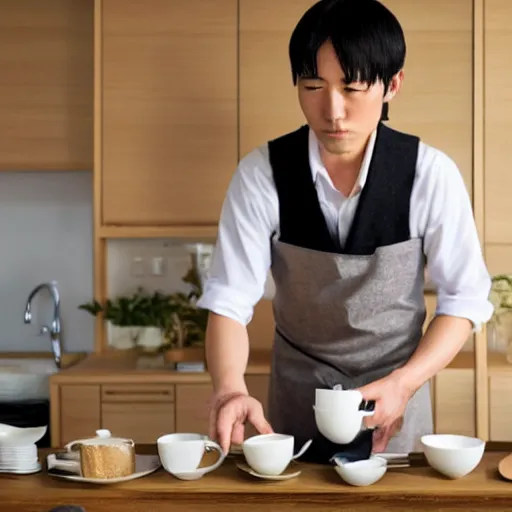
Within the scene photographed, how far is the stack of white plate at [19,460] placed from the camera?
1.67 metres

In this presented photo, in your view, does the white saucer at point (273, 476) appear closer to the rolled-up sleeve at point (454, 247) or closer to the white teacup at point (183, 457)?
the white teacup at point (183, 457)

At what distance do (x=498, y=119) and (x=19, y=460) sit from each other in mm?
2577

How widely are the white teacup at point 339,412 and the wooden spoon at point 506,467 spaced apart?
0.83 ft

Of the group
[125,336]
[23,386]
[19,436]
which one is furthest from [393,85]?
[23,386]

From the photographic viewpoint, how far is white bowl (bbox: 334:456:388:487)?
1529 millimetres

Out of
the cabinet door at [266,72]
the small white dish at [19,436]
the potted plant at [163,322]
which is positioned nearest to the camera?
the small white dish at [19,436]

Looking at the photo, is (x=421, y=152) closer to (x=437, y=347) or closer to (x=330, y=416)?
(x=437, y=347)

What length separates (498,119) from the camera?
3.70 metres

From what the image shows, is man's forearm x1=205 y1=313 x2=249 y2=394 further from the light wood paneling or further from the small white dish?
the light wood paneling

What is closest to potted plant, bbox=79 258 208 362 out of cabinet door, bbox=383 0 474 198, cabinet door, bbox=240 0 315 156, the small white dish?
cabinet door, bbox=240 0 315 156

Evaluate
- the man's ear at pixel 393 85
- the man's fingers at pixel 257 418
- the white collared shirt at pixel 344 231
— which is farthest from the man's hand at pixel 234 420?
the man's ear at pixel 393 85

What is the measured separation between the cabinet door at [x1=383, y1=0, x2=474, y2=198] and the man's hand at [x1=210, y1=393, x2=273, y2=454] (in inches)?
89.8

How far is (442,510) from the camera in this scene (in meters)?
1.51

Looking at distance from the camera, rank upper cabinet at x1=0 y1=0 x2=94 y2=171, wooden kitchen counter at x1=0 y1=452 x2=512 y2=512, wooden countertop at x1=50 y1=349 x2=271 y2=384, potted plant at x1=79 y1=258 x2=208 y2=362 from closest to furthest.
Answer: wooden kitchen counter at x1=0 y1=452 x2=512 y2=512 → wooden countertop at x1=50 y1=349 x2=271 y2=384 → potted plant at x1=79 y1=258 x2=208 y2=362 → upper cabinet at x1=0 y1=0 x2=94 y2=171
